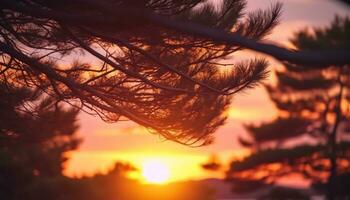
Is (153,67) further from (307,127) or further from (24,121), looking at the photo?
(307,127)

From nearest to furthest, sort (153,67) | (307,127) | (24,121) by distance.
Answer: (153,67) → (24,121) → (307,127)

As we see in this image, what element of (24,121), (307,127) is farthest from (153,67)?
(307,127)

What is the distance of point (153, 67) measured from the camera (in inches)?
308

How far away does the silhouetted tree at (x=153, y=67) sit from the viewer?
7.02 meters

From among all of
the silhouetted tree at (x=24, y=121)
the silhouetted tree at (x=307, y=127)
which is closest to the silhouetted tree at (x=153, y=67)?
the silhouetted tree at (x=24, y=121)

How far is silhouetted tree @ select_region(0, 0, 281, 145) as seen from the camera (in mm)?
7016

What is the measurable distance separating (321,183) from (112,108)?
12.3m

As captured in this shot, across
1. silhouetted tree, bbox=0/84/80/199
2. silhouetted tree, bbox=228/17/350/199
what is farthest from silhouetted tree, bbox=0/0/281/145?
silhouetted tree, bbox=228/17/350/199

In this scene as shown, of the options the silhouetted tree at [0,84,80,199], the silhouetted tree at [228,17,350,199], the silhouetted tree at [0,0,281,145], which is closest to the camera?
the silhouetted tree at [0,0,281,145]

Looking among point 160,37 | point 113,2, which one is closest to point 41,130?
point 160,37

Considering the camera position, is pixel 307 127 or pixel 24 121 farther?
pixel 307 127

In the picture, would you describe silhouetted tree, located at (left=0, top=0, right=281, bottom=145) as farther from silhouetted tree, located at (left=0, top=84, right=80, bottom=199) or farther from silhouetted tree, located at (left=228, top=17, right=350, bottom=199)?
silhouetted tree, located at (left=228, top=17, right=350, bottom=199)

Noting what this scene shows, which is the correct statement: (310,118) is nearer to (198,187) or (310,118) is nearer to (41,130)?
(198,187)

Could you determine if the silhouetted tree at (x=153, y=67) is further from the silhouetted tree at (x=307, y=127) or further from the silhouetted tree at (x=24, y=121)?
the silhouetted tree at (x=307, y=127)
